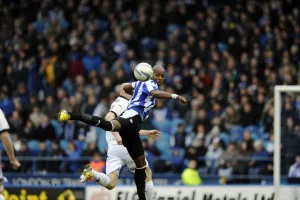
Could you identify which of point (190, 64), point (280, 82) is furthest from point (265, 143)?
point (190, 64)

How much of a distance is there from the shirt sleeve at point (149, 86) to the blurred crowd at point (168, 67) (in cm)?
744

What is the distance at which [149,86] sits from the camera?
43.9ft

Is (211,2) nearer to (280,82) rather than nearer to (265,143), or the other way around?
(280,82)

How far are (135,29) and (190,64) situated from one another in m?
2.53

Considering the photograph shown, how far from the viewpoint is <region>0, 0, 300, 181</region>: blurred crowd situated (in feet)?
70.5

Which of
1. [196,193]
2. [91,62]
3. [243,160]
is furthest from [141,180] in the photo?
[91,62]

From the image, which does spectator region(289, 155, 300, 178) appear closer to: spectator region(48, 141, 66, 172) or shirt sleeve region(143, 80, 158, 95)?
shirt sleeve region(143, 80, 158, 95)

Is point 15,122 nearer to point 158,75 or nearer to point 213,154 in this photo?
point 213,154

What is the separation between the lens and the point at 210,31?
82.8ft

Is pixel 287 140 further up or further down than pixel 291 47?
further down

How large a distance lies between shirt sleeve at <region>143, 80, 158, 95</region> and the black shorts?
0.42 meters

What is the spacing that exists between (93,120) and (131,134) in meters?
0.73

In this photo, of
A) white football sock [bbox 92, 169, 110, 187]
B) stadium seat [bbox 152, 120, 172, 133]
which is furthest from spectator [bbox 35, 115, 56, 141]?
white football sock [bbox 92, 169, 110, 187]

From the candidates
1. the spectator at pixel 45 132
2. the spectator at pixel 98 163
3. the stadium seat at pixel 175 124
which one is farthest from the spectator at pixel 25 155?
the stadium seat at pixel 175 124
